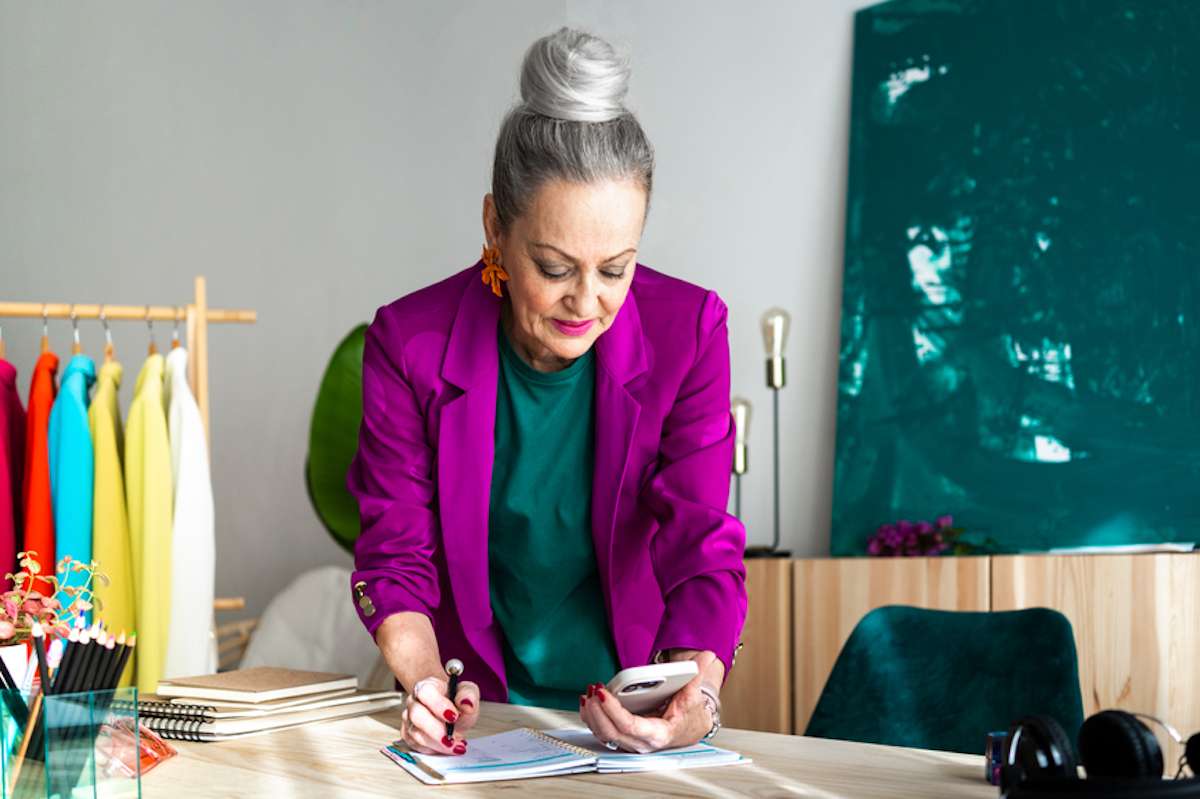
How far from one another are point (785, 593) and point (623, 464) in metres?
1.78

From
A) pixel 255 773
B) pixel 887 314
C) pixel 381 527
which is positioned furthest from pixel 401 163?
pixel 255 773

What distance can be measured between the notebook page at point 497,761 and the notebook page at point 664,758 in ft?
0.08

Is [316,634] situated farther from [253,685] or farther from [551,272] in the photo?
[551,272]

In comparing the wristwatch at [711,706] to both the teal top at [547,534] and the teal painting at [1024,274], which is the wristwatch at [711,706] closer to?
the teal top at [547,534]

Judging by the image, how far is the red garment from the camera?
3133mm

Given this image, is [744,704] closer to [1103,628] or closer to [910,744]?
[1103,628]

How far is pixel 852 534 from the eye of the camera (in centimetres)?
371

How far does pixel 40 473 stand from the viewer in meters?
3.17

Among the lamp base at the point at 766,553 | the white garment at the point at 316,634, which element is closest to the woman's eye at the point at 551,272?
the lamp base at the point at 766,553

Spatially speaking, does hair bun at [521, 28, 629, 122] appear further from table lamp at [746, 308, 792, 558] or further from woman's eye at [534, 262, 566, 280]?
table lamp at [746, 308, 792, 558]

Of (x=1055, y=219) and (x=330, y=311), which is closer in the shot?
(x=1055, y=219)

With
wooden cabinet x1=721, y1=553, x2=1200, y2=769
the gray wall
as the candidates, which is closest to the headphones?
Answer: wooden cabinet x1=721, y1=553, x2=1200, y2=769

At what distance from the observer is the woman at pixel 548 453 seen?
167 cm

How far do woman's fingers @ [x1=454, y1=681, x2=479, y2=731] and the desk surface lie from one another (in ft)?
Answer: 0.12
